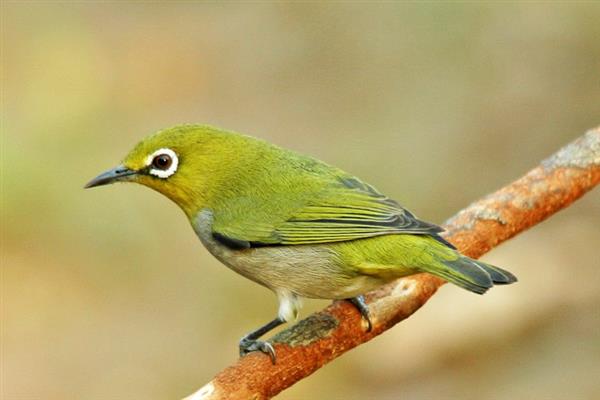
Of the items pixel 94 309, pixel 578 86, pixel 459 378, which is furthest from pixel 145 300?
pixel 578 86

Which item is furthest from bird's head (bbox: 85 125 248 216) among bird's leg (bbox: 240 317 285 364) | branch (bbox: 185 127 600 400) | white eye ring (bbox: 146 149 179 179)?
branch (bbox: 185 127 600 400)

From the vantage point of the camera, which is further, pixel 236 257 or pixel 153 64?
pixel 153 64

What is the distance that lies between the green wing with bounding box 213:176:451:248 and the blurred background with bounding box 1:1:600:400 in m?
3.17

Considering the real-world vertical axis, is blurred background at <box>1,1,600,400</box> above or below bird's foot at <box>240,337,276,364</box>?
above

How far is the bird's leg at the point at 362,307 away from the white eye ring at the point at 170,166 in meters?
1.20

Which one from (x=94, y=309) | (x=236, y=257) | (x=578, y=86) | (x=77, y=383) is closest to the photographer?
(x=236, y=257)

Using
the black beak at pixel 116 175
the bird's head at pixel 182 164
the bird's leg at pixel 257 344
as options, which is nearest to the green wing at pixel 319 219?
the bird's head at pixel 182 164

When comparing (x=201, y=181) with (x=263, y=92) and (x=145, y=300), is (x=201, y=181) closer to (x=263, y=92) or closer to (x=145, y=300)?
(x=145, y=300)

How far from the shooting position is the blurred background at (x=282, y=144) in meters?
8.59

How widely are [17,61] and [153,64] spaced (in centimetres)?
156

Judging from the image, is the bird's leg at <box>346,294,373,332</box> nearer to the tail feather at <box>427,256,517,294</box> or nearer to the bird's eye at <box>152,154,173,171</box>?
the tail feather at <box>427,256,517,294</box>

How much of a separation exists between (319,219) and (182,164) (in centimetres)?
82

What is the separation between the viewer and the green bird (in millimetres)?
5113

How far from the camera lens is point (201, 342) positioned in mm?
8844
